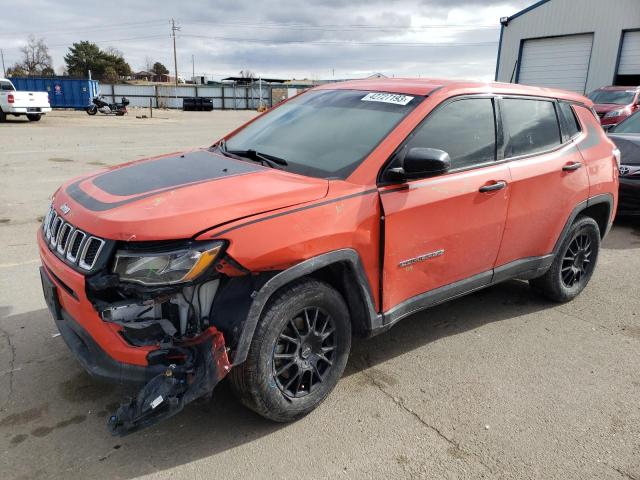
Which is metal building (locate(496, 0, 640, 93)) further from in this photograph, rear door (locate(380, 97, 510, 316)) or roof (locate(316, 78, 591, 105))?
rear door (locate(380, 97, 510, 316))

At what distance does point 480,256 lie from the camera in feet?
11.6

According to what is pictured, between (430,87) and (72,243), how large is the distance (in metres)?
2.35

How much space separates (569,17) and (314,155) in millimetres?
26137

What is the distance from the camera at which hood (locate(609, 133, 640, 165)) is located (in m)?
7.10

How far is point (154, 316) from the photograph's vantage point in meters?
2.45

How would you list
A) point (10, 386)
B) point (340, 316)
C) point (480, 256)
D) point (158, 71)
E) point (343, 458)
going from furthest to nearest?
point (158, 71) → point (480, 256) → point (10, 386) → point (340, 316) → point (343, 458)

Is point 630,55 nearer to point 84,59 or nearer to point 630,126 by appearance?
point 630,126

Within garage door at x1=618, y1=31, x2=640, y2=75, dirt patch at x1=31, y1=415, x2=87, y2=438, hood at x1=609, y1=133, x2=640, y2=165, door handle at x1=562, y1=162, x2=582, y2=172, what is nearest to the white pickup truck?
hood at x1=609, y1=133, x2=640, y2=165

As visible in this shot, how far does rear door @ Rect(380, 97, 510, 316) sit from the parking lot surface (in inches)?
21.4

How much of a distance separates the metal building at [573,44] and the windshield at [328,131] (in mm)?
21237

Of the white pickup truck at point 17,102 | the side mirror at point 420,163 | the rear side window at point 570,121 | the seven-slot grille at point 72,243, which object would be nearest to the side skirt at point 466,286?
the side mirror at point 420,163

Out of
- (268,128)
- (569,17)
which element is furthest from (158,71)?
(268,128)

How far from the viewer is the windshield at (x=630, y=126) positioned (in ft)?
26.3

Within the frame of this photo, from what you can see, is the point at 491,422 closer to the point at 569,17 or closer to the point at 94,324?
the point at 94,324
